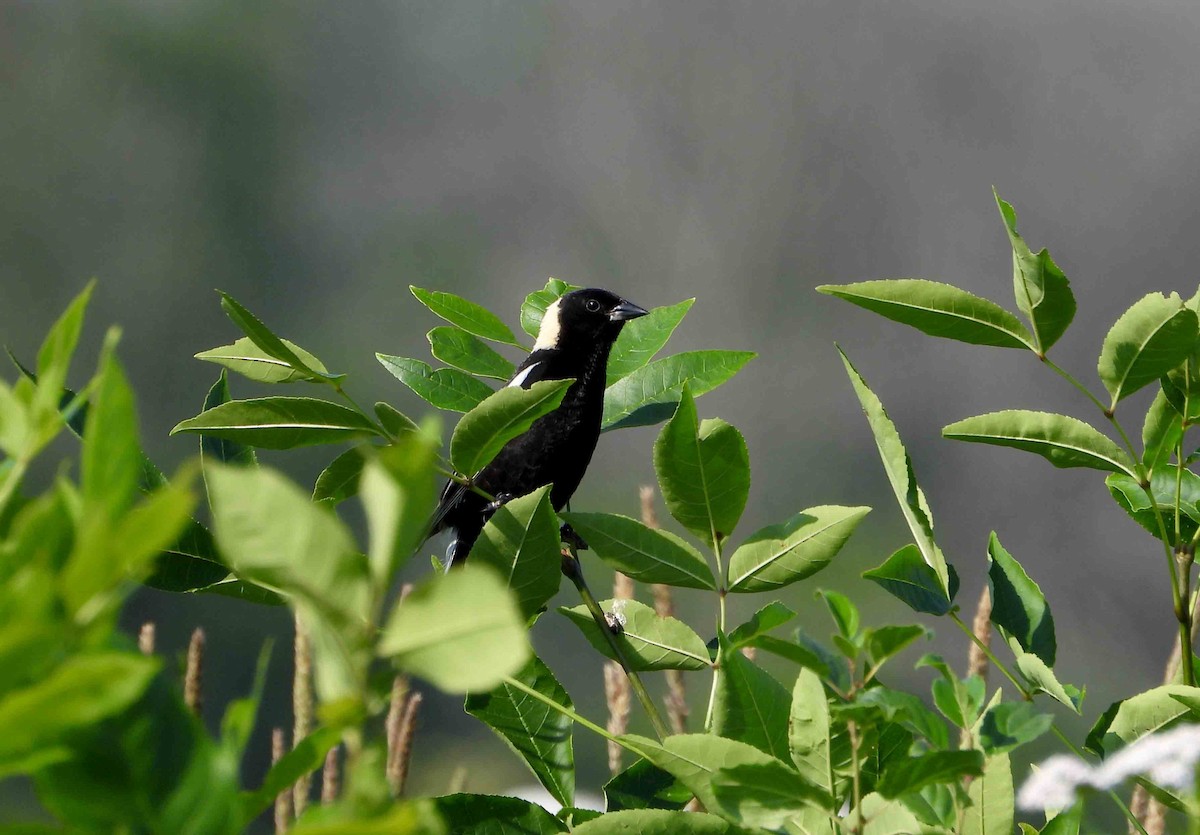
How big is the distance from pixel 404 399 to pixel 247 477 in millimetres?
11128

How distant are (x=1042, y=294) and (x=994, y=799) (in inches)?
9.2

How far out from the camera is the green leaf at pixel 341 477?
0.58 meters

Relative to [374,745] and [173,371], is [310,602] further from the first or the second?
[173,371]

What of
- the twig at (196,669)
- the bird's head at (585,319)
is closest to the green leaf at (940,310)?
the twig at (196,669)

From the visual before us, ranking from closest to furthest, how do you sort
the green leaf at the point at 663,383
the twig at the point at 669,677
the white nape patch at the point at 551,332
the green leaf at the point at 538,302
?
the green leaf at the point at 663,383
the green leaf at the point at 538,302
the twig at the point at 669,677
the white nape patch at the point at 551,332

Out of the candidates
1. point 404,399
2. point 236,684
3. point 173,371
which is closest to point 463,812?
point 404,399

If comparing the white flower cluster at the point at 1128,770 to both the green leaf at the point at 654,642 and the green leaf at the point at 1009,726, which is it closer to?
the green leaf at the point at 1009,726

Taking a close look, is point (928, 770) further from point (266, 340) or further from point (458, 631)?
point (266, 340)

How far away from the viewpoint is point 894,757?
0.48 m

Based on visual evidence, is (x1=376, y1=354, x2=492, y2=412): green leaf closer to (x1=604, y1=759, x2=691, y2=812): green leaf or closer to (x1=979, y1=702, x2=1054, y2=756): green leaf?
(x1=604, y1=759, x2=691, y2=812): green leaf

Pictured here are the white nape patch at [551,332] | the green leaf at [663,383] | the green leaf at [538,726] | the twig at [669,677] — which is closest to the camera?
the green leaf at [538,726]

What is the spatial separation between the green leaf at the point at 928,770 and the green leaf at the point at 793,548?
0.16 metres

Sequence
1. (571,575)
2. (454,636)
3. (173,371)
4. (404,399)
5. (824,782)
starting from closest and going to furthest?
1. (454,636)
2. (824,782)
3. (571,575)
4. (404,399)
5. (173,371)

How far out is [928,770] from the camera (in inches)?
13.9
